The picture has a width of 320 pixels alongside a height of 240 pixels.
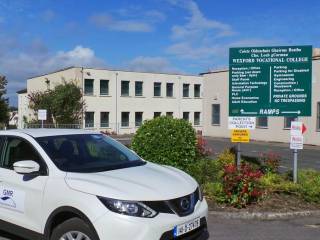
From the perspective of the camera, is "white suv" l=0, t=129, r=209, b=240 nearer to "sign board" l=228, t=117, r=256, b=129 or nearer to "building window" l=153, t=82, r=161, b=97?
"sign board" l=228, t=117, r=256, b=129

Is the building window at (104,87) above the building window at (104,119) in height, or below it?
above

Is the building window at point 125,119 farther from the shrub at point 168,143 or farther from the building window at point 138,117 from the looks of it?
the shrub at point 168,143

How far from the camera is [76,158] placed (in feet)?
22.2

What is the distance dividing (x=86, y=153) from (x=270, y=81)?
6783mm

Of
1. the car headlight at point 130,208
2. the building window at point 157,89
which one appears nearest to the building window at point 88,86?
the building window at point 157,89

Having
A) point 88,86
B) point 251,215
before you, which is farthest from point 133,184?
point 88,86

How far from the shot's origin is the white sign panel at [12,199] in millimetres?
6547

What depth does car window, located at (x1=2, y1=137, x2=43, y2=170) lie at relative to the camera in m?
6.81

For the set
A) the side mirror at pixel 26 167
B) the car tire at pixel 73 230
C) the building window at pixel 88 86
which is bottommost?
the car tire at pixel 73 230

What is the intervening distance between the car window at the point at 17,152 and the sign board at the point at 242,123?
6513mm

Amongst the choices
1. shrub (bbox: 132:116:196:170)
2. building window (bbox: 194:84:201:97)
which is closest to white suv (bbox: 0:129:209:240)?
shrub (bbox: 132:116:196:170)

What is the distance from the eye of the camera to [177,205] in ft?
19.3

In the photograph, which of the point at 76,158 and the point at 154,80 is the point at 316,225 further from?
the point at 154,80

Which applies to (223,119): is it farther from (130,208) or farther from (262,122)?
(130,208)
